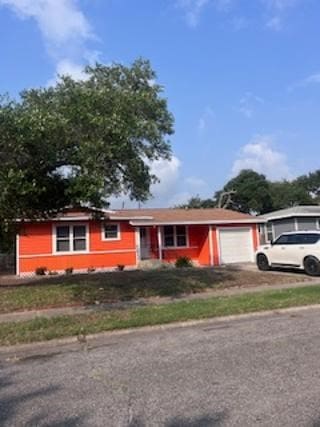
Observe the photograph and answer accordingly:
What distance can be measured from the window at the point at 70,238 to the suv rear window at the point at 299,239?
10.6 m

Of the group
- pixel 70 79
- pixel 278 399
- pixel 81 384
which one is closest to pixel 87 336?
pixel 81 384

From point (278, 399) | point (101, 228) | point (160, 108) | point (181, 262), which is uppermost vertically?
point (160, 108)

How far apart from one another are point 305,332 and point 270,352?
1.82 meters

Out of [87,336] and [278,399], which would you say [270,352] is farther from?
[87,336]

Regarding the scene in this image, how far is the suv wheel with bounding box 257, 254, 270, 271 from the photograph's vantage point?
2205 cm

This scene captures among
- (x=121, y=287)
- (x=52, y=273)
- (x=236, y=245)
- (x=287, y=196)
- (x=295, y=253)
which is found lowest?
(x=121, y=287)

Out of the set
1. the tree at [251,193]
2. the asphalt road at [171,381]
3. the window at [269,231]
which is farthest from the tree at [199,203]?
the asphalt road at [171,381]

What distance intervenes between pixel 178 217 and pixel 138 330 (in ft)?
68.5

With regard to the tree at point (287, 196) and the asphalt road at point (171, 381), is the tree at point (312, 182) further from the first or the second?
the asphalt road at point (171, 381)

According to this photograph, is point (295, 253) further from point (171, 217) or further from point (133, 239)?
point (171, 217)

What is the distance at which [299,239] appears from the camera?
66.6 feet

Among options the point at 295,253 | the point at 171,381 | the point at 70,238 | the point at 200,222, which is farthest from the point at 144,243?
the point at 171,381

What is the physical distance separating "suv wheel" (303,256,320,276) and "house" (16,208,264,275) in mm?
9485

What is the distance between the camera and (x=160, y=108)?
70.3 feet
